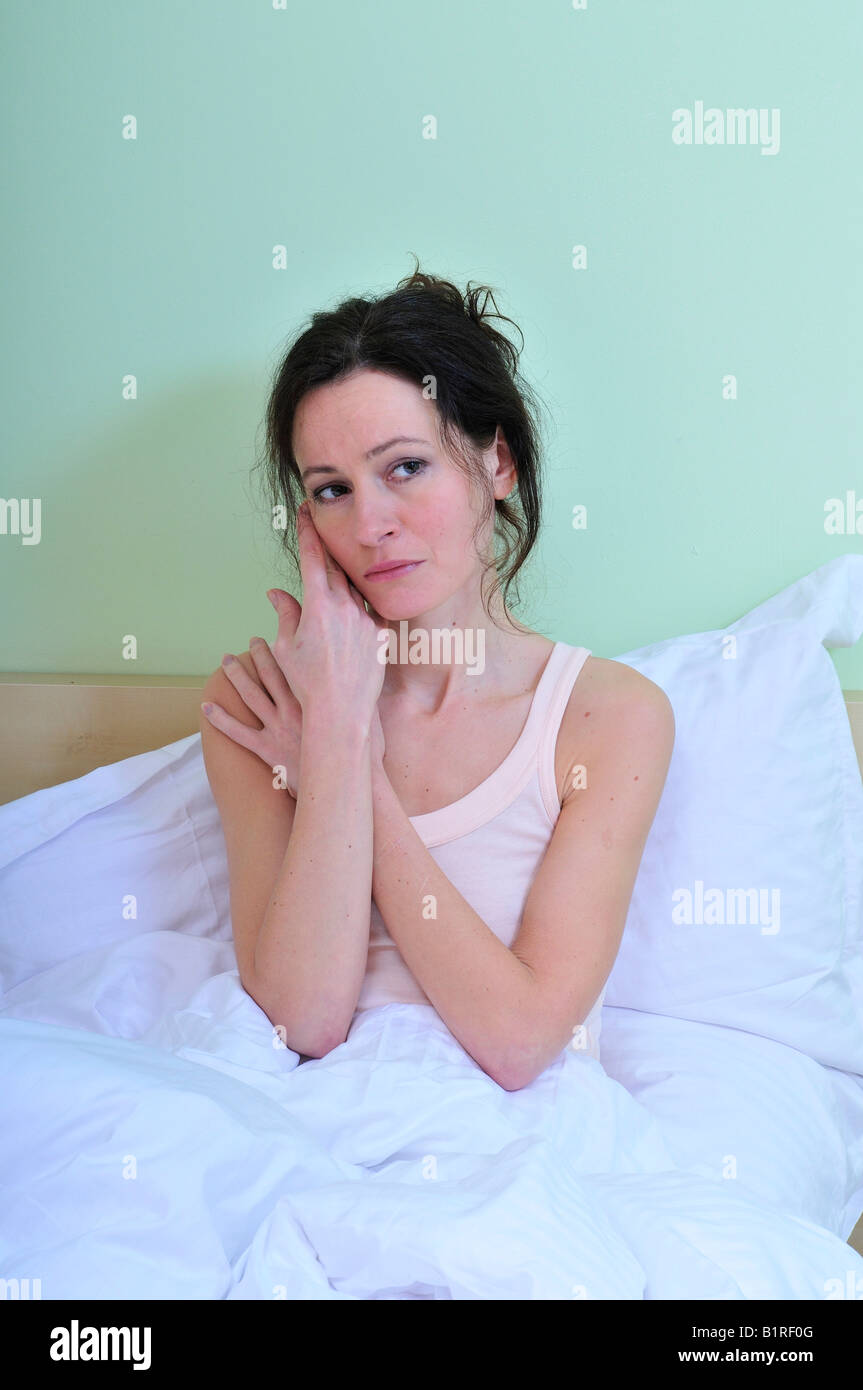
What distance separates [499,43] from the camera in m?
1.25

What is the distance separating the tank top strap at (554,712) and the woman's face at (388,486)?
0.44 ft

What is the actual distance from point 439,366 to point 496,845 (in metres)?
0.45

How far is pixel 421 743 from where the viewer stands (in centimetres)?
110

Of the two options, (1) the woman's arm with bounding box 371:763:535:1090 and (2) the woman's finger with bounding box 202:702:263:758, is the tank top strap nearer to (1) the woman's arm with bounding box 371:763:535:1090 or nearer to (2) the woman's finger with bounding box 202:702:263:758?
(1) the woman's arm with bounding box 371:763:535:1090

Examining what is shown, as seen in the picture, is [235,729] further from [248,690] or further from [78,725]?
[78,725]

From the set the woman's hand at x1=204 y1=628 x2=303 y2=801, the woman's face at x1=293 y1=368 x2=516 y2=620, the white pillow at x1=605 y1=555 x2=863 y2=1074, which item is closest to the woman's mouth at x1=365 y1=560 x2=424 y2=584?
the woman's face at x1=293 y1=368 x2=516 y2=620

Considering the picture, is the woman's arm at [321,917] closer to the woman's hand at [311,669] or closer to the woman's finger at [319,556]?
the woman's hand at [311,669]

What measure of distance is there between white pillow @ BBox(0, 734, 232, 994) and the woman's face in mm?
366

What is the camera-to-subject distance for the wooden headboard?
4.40 feet

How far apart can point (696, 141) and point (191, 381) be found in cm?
65
